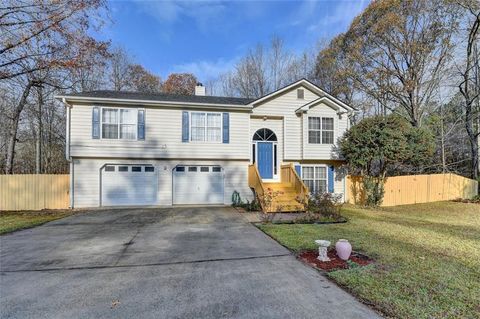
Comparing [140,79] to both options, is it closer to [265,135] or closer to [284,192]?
[265,135]

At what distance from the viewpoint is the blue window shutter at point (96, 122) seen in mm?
12380

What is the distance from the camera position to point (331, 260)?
5266 mm

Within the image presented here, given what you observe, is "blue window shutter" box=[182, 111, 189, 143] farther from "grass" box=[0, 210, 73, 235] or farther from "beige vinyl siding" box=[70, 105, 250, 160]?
"grass" box=[0, 210, 73, 235]

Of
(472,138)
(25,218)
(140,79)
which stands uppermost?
(140,79)

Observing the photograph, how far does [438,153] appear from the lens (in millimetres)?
20844

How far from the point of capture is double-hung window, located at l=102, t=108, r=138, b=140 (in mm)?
12570

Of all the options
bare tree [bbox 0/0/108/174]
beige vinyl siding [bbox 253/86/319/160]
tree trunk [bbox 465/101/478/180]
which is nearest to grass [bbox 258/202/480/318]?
beige vinyl siding [bbox 253/86/319/160]

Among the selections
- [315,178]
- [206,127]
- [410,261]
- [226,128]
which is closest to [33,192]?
[206,127]

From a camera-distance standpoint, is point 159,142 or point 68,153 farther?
point 159,142

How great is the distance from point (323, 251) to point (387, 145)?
9160mm

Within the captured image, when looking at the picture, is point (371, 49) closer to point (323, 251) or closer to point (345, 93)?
point (345, 93)

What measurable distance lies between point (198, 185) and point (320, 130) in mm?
7104

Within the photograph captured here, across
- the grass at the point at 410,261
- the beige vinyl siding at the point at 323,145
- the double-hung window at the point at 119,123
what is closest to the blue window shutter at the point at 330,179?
the beige vinyl siding at the point at 323,145

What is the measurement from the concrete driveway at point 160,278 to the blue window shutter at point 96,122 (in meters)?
5.54
